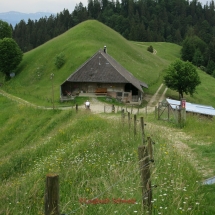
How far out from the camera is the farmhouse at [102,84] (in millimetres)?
39219

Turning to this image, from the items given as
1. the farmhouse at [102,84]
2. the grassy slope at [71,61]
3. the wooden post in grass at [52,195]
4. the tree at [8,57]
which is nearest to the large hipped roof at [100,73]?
the farmhouse at [102,84]

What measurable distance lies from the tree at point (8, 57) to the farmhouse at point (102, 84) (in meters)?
19.9

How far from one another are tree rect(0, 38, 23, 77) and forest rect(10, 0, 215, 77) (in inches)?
1817

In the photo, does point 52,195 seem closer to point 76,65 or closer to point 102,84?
point 102,84

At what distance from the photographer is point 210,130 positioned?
49.3ft

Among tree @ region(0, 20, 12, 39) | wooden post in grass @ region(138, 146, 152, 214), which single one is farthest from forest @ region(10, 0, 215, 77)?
wooden post in grass @ region(138, 146, 152, 214)

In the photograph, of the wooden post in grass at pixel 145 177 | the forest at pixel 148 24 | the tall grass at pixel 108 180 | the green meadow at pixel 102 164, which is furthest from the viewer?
the forest at pixel 148 24

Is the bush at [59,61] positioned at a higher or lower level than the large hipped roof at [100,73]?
higher

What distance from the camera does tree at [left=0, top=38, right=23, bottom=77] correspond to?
56500 mm

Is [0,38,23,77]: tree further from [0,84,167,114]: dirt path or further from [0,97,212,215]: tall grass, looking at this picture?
[0,97,212,215]: tall grass

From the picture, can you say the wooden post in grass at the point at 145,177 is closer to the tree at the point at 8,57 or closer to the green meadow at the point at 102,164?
the green meadow at the point at 102,164

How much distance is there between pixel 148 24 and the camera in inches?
5487

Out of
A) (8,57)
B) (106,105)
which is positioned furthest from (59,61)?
(106,105)

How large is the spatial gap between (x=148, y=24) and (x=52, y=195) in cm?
14057
